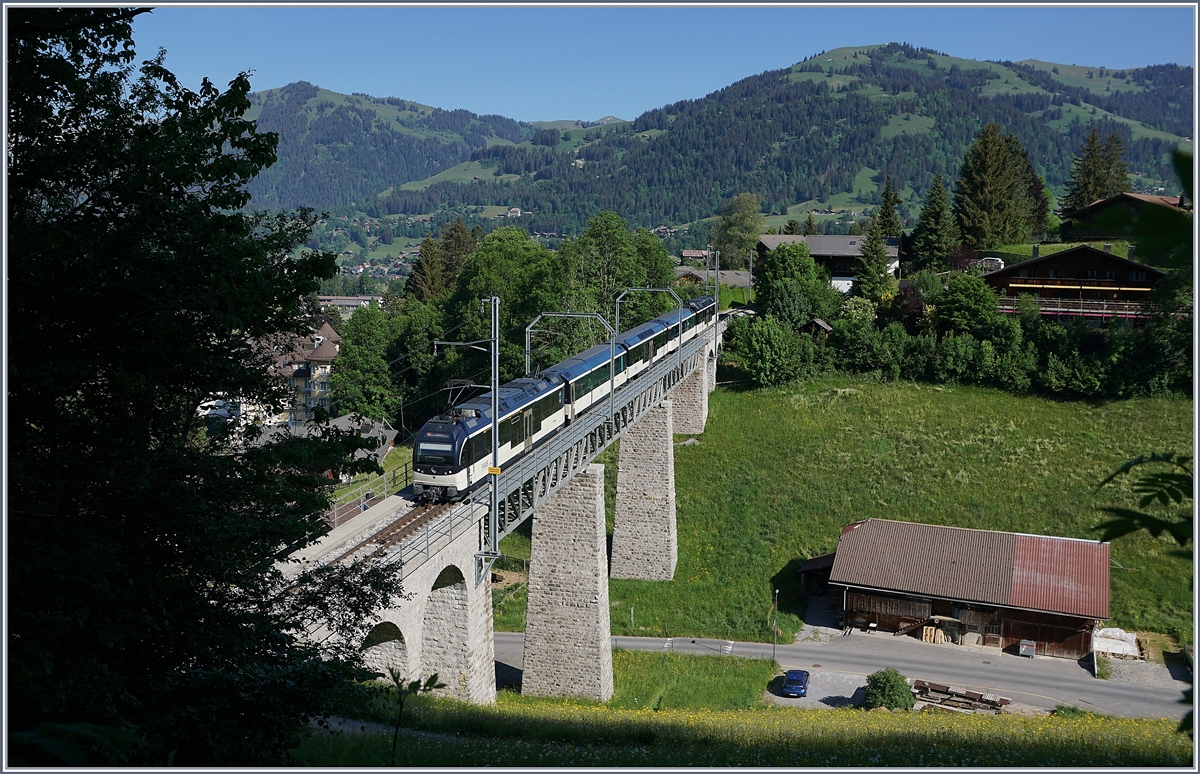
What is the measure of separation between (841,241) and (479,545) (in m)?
58.6

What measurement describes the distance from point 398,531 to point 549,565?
899 cm

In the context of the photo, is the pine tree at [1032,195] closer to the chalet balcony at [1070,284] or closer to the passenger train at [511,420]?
the chalet balcony at [1070,284]

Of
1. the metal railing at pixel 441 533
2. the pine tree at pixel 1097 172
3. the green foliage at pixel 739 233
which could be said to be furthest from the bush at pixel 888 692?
the green foliage at pixel 739 233

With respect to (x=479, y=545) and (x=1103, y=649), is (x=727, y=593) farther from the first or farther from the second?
(x=479, y=545)

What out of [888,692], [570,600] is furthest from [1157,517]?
[888,692]

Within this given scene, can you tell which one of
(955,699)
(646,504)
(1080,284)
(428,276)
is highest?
(428,276)

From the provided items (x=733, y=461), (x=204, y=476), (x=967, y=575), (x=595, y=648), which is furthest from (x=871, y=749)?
(x=733, y=461)

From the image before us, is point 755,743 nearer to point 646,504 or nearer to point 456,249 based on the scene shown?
point 646,504

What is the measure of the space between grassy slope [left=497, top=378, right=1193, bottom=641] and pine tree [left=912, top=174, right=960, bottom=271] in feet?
53.1

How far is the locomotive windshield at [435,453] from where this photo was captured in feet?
74.4

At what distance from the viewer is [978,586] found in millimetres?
34156

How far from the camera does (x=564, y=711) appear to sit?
2312 cm

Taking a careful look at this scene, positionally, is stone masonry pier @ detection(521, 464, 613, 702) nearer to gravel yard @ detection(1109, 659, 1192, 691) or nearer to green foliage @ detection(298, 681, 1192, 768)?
green foliage @ detection(298, 681, 1192, 768)

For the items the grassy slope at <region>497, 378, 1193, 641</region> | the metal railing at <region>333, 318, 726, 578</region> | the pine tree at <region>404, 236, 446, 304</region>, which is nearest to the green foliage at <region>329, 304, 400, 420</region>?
the pine tree at <region>404, 236, 446, 304</region>
